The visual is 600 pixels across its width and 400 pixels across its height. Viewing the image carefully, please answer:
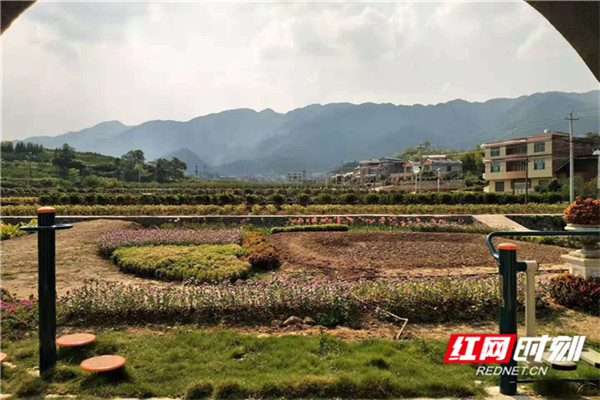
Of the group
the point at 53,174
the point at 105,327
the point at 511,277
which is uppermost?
the point at 53,174

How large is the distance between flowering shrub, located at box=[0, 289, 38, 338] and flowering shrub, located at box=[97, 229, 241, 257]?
14.8 ft

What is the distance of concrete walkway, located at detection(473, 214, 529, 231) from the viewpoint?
1377 centimetres

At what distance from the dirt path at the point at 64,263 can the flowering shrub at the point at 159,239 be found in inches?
13.6

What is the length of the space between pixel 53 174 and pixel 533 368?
261 feet

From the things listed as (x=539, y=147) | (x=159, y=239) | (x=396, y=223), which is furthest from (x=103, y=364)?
(x=539, y=147)

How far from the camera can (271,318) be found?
17.0ft

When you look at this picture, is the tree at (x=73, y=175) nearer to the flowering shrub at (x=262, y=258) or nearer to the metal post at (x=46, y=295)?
the flowering shrub at (x=262, y=258)

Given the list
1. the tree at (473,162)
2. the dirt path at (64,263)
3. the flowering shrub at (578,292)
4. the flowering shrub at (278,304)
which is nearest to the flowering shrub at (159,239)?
the dirt path at (64,263)

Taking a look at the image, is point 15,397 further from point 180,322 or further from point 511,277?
point 511,277

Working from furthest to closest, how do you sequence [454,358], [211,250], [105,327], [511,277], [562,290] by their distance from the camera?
[211,250] < [562,290] < [105,327] < [454,358] < [511,277]

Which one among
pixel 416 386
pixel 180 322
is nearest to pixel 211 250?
pixel 180 322

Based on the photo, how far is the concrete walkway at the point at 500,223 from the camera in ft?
45.2

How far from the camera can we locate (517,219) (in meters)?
15.9

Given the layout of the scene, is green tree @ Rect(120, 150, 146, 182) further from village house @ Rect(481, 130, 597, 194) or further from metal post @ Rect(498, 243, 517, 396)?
metal post @ Rect(498, 243, 517, 396)
